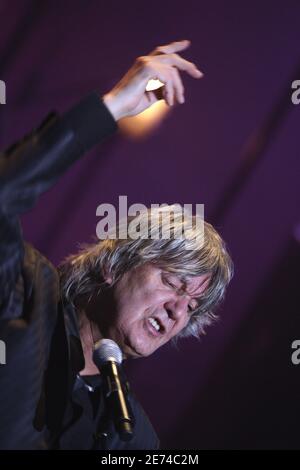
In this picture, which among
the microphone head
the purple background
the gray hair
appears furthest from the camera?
the purple background

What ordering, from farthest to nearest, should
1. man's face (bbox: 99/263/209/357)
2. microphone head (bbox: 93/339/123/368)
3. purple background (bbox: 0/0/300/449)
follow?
purple background (bbox: 0/0/300/449)
man's face (bbox: 99/263/209/357)
microphone head (bbox: 93/339/123/368)

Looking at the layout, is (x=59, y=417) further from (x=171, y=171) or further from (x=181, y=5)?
(x=181, y=5)

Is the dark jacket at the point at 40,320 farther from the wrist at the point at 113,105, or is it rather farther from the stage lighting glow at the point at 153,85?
the stage lighting glow at the point at 153,85

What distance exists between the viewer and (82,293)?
A: 1.72m

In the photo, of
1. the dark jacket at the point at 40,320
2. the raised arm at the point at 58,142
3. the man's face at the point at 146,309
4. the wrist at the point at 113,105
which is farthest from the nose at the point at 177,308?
the wrist at the point at 113,105

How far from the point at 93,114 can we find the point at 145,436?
117 cm

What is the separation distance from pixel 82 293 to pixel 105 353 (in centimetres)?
47

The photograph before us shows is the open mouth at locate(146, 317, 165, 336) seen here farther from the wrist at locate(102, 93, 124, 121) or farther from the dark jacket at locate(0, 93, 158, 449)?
the wrist at locate(102, 93, 124, 121)

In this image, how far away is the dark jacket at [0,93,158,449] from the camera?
992 mm

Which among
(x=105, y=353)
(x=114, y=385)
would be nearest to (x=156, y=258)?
(x=105, y=353)

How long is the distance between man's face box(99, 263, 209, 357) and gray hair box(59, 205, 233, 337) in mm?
34

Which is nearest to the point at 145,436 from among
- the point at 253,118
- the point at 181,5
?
the point at 253,118

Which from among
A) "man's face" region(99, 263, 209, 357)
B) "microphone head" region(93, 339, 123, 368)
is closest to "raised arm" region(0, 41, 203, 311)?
"microphone head" region(93, 339, 123, 368)

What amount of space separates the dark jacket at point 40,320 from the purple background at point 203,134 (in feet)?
2.95
